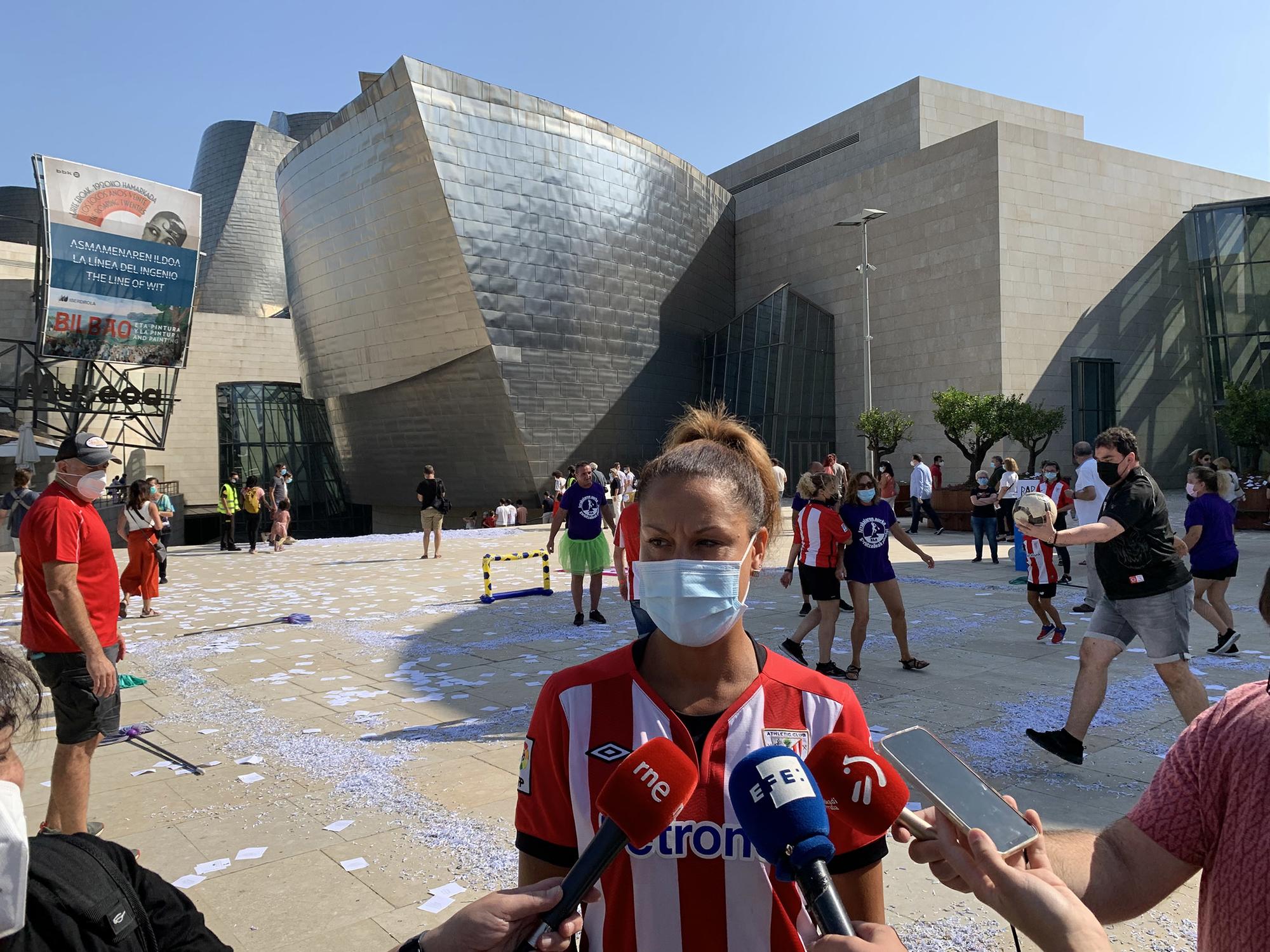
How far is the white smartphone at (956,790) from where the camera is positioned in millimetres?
1333

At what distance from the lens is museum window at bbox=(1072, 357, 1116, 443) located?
103 feet

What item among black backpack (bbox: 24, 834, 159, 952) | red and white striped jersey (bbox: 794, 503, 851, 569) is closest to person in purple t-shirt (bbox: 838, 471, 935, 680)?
red and white striped jersey (bbox: 794, 503, 851, 569)

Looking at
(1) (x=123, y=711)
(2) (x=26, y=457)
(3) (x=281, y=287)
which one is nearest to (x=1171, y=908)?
(1) (x=123, y=711)

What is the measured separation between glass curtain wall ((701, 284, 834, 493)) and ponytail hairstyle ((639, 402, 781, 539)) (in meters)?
32.4

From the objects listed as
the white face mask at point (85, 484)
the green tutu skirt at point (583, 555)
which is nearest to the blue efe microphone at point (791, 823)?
the white face mask at point (85, 484)

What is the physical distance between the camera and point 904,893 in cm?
358

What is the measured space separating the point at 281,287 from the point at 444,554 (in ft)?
184

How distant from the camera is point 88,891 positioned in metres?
1.41

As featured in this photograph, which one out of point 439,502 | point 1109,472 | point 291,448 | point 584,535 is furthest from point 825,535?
point 291,448

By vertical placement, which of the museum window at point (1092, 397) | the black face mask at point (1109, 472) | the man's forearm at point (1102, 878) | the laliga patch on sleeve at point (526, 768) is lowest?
the man's forearm at point (1102, 878)

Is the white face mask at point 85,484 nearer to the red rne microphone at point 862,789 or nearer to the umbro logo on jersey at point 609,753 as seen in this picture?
the umbro logo on jersey at point 609,753

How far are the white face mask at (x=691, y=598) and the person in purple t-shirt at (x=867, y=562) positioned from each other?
5581 millimetres

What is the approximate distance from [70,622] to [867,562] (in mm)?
5647

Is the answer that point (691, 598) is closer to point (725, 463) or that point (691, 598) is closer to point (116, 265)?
point (725, 463)
